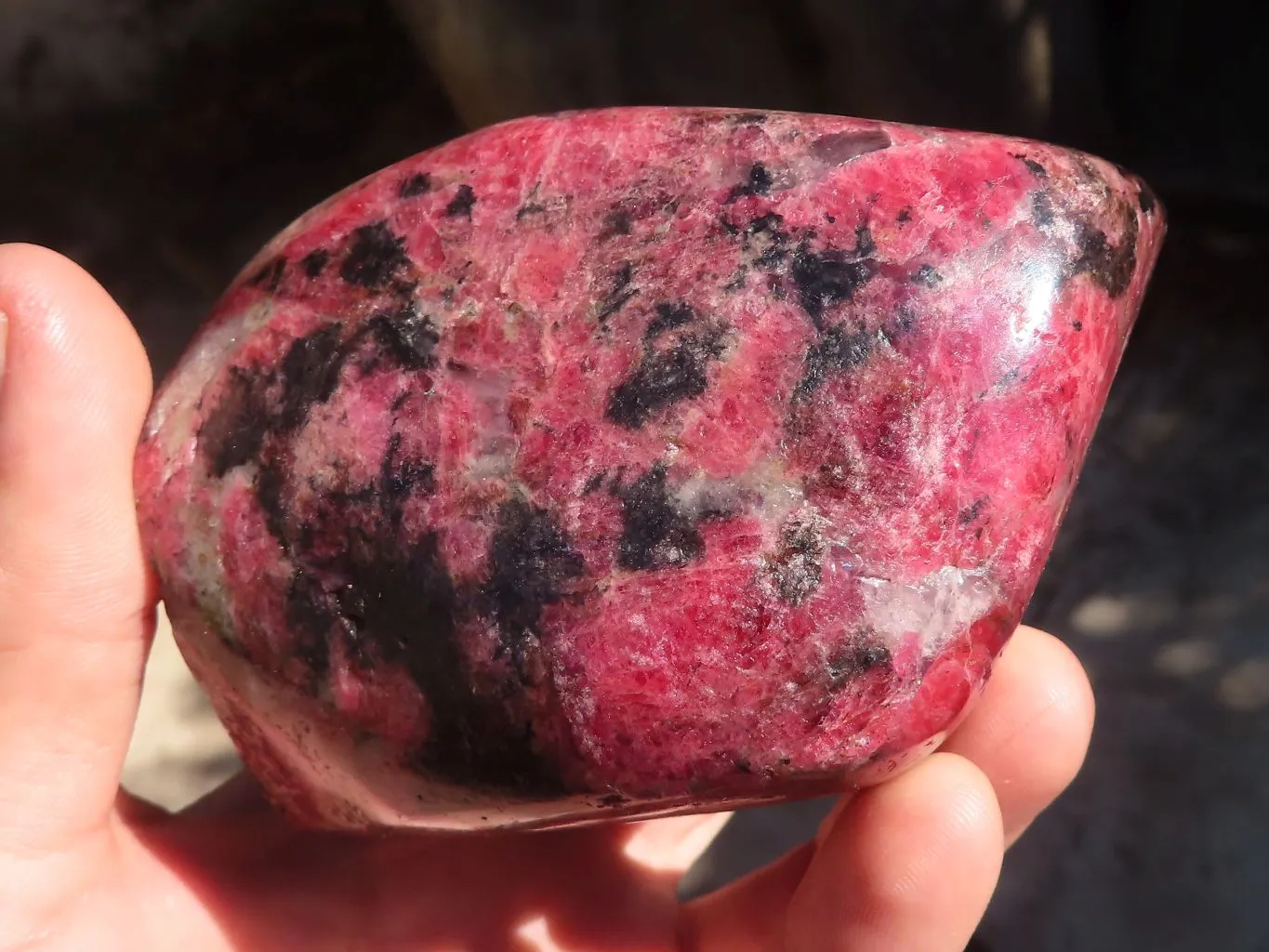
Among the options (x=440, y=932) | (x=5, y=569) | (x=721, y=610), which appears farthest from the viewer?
(x=440, y=932)

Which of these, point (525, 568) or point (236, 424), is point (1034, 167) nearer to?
point (525, 568)

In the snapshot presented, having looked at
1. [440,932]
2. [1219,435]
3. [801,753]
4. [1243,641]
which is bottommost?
[1243,641]

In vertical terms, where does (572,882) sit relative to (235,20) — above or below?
below

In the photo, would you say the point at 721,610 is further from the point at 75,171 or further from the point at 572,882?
the point at 75,171

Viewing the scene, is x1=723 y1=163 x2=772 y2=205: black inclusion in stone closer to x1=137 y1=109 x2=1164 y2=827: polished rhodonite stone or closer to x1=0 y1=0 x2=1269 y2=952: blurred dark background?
x1=137 y1=109 x2=1164 y2=827: polished rhodonite stone

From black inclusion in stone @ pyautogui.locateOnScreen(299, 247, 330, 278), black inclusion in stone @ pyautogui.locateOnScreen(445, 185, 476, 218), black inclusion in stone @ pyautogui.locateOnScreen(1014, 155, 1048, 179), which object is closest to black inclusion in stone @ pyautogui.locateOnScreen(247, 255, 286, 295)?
black inclusion in stone @ pyautogui.locateOnScreen(299, 247, 330, 278)

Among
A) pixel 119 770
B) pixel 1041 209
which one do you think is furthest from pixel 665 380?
pixel 119 770

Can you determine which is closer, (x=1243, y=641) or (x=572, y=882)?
(x=572, y=882)

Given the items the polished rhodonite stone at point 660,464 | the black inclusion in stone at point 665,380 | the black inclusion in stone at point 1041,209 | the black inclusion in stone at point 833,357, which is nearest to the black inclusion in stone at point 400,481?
the polished rhodonite stone at point 660,464

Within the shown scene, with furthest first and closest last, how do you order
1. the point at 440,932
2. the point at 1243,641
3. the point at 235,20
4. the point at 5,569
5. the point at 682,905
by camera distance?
1. the point at 1243,641
2. the point at 235,20
3. the point at 682,905
4. the point at 440,932
5. the point at 5,569

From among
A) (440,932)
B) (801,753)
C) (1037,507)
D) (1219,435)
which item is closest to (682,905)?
(440,932)
